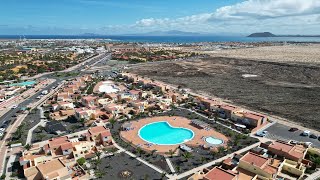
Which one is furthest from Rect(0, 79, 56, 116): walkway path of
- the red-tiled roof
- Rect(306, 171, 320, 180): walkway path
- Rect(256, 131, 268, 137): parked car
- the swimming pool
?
Rect(306, 171, 320, 180): walkway path

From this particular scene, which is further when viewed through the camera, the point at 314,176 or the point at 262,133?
the point at 262,133

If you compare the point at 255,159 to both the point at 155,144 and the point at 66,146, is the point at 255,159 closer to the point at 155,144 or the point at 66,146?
the point at 155,144

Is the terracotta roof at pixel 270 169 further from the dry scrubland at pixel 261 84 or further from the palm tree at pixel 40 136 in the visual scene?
the palm tree at pixel 40 136

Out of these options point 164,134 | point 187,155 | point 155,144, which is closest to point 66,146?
point 155,144

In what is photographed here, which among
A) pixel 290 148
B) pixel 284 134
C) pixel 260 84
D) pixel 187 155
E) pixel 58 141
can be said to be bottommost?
pixel 187 155

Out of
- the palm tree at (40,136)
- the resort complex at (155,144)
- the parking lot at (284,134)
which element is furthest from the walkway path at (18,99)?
the parking lot at (284,134)

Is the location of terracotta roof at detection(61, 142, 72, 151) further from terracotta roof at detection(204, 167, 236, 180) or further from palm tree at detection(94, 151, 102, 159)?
terracotta roof at detection(204, 167, 236, 180)

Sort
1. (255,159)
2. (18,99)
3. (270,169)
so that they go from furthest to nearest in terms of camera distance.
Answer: (18,99), (255,159), (270,169)

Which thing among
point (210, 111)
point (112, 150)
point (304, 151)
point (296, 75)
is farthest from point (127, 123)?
point (296, 75)
